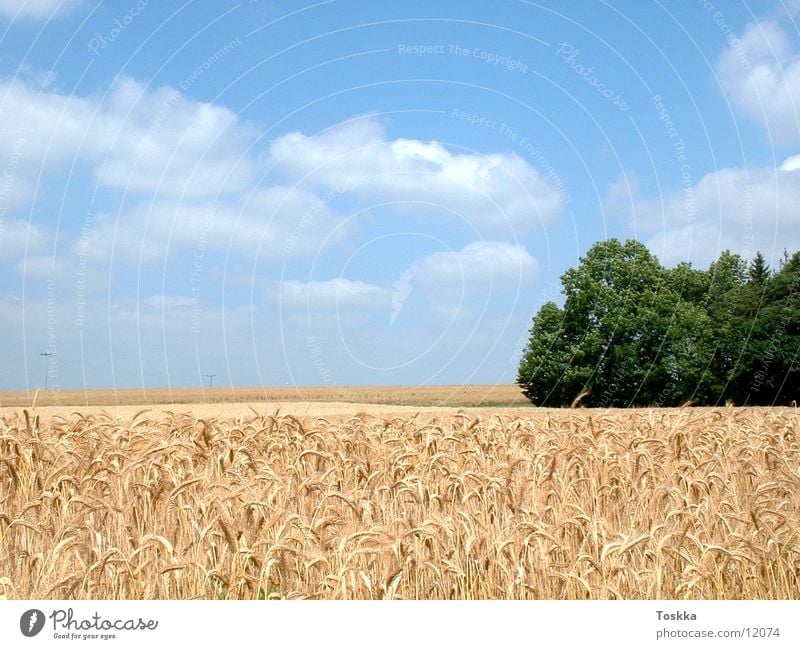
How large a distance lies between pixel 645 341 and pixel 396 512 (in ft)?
157

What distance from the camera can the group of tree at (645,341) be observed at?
46.8 m

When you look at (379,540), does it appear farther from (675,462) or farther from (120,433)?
(120,433)

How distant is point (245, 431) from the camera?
12.6 meters

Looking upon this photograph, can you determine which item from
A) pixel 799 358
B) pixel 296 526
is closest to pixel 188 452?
pixel 296 526

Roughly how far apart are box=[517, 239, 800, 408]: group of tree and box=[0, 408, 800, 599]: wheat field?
35.9 meters

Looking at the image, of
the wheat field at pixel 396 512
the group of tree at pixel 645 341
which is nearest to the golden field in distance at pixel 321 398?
the group of tree at pixel 645 341

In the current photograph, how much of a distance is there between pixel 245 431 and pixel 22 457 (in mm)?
3370

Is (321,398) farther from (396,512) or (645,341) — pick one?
(396,512)

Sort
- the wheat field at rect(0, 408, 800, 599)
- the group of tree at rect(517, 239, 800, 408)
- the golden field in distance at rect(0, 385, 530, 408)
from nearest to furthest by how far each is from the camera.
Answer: the wheat field at rect(0, 408, 800, 599), the group of tree at rect(517, 239, 800, 408), the golden field in distance at rect(0, 385, 530, 408)

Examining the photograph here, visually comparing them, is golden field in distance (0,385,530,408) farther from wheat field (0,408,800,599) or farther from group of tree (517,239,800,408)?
wheat field (0,408,800,599)
